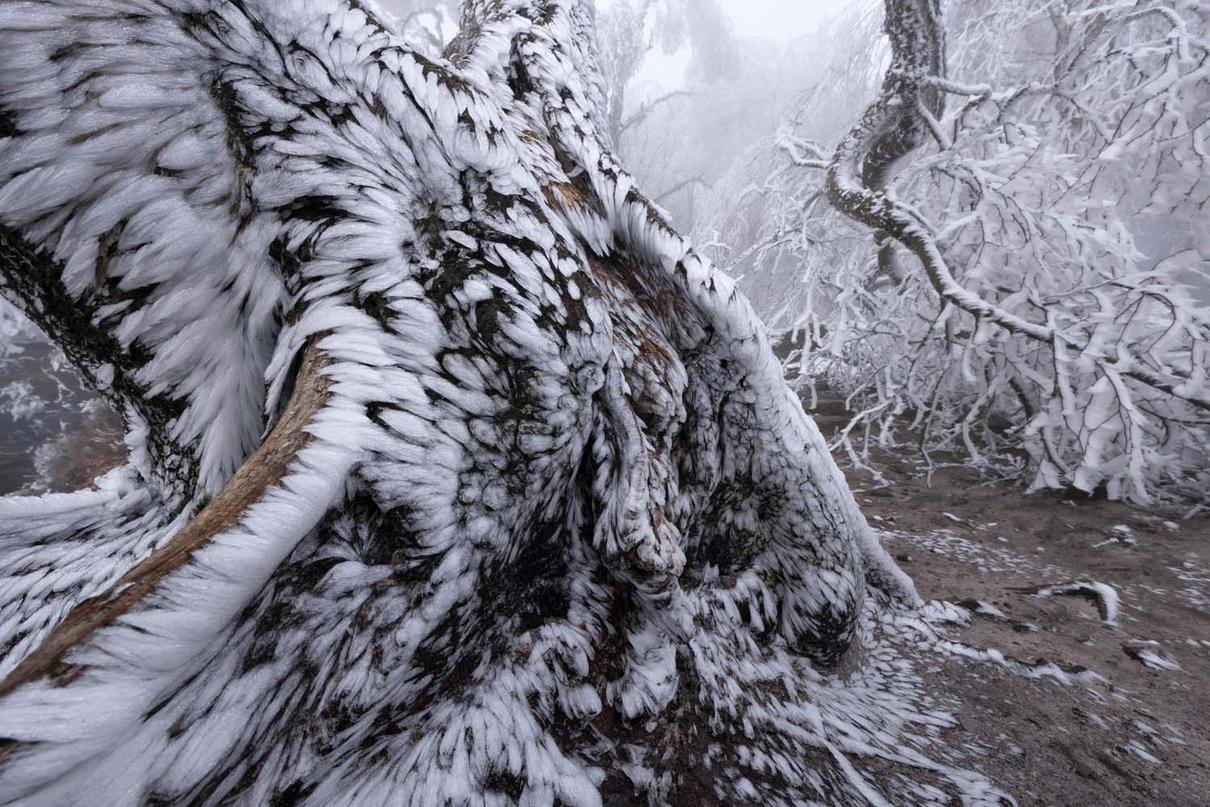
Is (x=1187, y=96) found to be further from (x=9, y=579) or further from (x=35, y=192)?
(x=9, y=579)

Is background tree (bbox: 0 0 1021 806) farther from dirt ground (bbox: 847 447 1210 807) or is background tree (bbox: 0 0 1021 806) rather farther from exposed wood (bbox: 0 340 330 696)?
dirt ground (bbox: 847 447 1210 807)

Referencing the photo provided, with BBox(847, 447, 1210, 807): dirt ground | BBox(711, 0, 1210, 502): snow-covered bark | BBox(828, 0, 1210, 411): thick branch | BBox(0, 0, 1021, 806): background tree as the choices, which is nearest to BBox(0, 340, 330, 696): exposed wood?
BBox(0, 0, 1021, 806): background tree

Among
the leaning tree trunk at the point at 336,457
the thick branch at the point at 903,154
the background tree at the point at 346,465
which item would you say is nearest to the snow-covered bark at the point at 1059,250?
the thick branch at the point at 903,154

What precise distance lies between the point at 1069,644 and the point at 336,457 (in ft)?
8.34

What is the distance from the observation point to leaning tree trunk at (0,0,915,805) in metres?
0.70

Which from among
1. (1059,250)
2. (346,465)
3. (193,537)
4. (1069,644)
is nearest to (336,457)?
(346,465)

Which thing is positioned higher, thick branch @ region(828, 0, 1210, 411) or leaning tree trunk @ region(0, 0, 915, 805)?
thick branch @ region(828, 0, 1210, 411)

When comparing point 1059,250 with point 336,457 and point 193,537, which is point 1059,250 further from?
point 193,537

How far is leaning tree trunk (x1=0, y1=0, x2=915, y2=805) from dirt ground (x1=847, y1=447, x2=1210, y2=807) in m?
0.58

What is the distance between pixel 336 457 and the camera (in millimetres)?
788

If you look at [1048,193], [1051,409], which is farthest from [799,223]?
[1051,409]

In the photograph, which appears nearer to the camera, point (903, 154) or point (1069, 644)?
point (1069, 644)

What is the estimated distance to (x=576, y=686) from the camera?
1.12 meters

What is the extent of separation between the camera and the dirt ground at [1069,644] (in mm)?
1352
